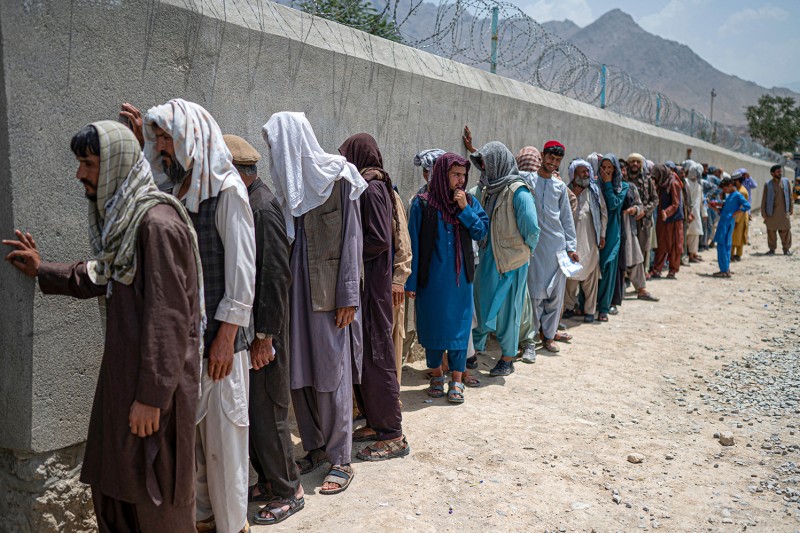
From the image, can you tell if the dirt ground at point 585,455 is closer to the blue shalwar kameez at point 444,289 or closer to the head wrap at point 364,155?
the blue shalwar kameez at point 444,289

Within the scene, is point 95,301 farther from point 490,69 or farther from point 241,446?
point 490,69

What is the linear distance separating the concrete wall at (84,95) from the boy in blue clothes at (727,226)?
8.08m

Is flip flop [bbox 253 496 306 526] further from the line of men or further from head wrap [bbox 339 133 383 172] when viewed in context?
head wrap [bbox 339 133 383 172]

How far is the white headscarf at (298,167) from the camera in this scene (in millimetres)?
3193

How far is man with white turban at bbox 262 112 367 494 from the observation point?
10.8 ft

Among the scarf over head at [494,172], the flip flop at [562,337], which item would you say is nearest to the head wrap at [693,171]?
the flip flop at [562,337]

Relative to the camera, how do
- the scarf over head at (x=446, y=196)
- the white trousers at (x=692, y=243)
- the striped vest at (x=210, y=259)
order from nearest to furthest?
1. the striped vest at (x=210, y=259)
2. the scarf over head at (x=446, y=196)
3. the white trousers at (x=692, y=243)

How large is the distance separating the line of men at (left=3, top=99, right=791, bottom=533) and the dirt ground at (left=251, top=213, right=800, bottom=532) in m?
0.22

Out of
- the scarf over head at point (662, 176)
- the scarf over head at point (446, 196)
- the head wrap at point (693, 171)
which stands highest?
the head wrap at point (693, 171)

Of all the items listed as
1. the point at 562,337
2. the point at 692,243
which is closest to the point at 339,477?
the point at 562,337

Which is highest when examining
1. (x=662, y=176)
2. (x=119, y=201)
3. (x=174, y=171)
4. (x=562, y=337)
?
(x=662, y=176)

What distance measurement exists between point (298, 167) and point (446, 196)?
142 cm

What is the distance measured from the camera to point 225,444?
2.61 m

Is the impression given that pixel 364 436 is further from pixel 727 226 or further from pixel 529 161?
pixel 727 226
